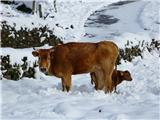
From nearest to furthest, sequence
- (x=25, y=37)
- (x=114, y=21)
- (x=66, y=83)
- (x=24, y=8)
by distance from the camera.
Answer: (x=66, y=83), (x=25, y=37), (x=114, y=21), (x=24, y=8)

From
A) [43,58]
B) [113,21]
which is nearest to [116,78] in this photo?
[43,58]

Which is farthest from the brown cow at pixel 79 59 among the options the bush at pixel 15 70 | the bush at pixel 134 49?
the bush at pixel 134 49

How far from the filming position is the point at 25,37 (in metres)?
15.2

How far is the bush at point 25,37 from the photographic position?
14472mm

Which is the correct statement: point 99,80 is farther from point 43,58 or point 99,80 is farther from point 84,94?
point 43,58

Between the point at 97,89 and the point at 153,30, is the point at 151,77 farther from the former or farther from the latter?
the point at 153,30

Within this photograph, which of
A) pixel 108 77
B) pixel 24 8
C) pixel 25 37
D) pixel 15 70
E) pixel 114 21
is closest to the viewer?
pixel 108 77

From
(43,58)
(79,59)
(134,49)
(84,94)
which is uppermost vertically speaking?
(43,58)

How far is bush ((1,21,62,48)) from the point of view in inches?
570

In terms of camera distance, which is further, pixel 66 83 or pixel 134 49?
pixel 134 49

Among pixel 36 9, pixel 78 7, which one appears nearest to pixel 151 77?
pixel 36 9

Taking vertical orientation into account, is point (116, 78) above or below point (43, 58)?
below

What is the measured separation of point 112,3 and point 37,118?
2245 cm

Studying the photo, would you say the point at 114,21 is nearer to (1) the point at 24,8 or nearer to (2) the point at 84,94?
(1) the point at 24,8
